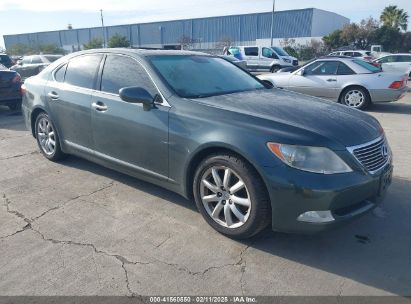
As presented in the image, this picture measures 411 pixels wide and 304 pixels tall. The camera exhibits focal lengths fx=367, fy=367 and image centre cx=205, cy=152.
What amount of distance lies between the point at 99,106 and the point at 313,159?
254cm

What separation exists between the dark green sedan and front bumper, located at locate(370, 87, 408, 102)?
6105 millimetres

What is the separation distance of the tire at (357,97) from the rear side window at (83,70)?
738 cm

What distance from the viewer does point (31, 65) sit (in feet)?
61.9

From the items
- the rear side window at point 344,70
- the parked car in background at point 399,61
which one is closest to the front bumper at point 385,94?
the rear side window at point 344,70

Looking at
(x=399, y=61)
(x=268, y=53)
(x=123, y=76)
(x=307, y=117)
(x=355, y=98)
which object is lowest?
(x=355, y=98)

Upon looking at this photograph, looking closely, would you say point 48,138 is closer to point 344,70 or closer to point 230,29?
point 344,70

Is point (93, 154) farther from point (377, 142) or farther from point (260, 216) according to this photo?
point (377, 142)

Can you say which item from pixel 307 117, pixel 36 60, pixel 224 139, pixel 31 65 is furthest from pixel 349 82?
pixel 36 60

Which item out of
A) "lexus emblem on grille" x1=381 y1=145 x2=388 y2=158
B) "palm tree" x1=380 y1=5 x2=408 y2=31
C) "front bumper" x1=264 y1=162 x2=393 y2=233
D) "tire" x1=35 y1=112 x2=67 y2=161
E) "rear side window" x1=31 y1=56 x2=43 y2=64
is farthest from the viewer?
"palm tree" x1=380 y1=5 x2=408 y2=31

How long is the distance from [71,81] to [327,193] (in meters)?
3.52

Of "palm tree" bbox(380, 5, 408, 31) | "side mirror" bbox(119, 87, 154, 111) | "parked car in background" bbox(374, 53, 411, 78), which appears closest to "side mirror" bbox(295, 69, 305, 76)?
"side mirror" bbox(119, 87, 154, 111)

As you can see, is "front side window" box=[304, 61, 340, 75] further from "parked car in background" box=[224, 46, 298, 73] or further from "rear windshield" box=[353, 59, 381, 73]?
"parked car in background" box=[224, 46, 298, 73]

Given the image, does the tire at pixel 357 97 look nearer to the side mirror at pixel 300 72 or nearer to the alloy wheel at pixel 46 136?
the side mirror at pixel 300 72

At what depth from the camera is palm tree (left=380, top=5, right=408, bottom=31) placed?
5062cm
